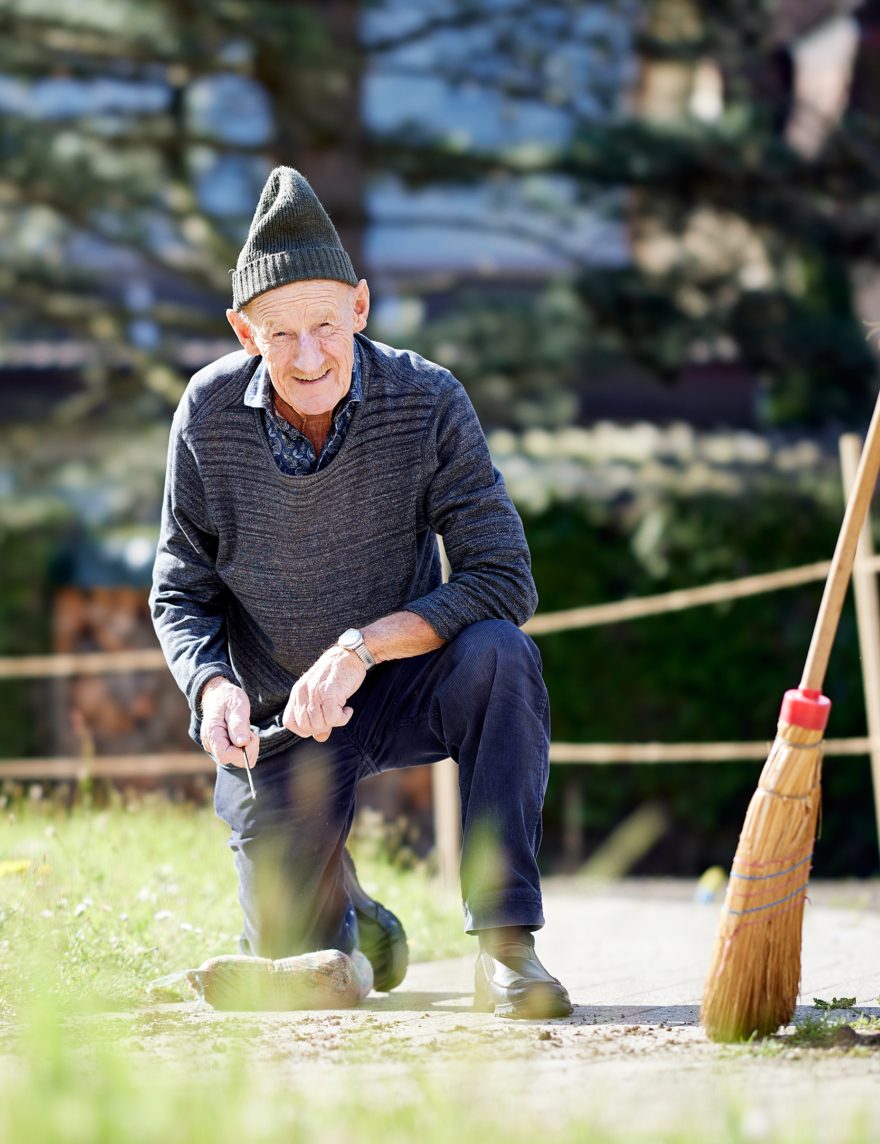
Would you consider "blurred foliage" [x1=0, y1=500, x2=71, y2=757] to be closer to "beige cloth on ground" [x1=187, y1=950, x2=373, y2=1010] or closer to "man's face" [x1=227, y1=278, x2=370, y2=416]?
"man's face" [x1=227, y1=278, x2=370, y2=416]

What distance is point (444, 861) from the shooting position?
15.8 ft

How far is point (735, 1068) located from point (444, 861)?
293 centimetres

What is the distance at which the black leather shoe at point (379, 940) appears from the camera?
2871mm

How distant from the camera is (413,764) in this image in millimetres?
2686

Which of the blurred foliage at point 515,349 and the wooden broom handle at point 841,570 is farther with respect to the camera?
the blurred foliage at point 515,349

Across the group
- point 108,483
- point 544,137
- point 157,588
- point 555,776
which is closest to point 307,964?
point 157,588

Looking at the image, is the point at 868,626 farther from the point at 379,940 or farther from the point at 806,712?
the point at 806,712

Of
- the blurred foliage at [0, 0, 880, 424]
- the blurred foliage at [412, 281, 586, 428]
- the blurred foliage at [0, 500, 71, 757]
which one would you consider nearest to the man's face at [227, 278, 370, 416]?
the blurred foliage at [412, 281, 586, 428]

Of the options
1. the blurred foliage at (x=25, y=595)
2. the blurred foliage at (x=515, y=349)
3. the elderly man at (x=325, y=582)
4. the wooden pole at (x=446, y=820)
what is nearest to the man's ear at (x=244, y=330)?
the elderly man at (x=325, y=582)

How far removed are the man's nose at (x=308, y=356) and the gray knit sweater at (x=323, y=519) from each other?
12 cm

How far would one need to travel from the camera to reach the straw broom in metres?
2.11

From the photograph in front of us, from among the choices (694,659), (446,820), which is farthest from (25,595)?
(446,820)

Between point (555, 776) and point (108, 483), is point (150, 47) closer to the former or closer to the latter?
point (108, 483)

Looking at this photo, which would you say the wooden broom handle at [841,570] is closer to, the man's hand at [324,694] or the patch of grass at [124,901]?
the man's hand at [324,694]
